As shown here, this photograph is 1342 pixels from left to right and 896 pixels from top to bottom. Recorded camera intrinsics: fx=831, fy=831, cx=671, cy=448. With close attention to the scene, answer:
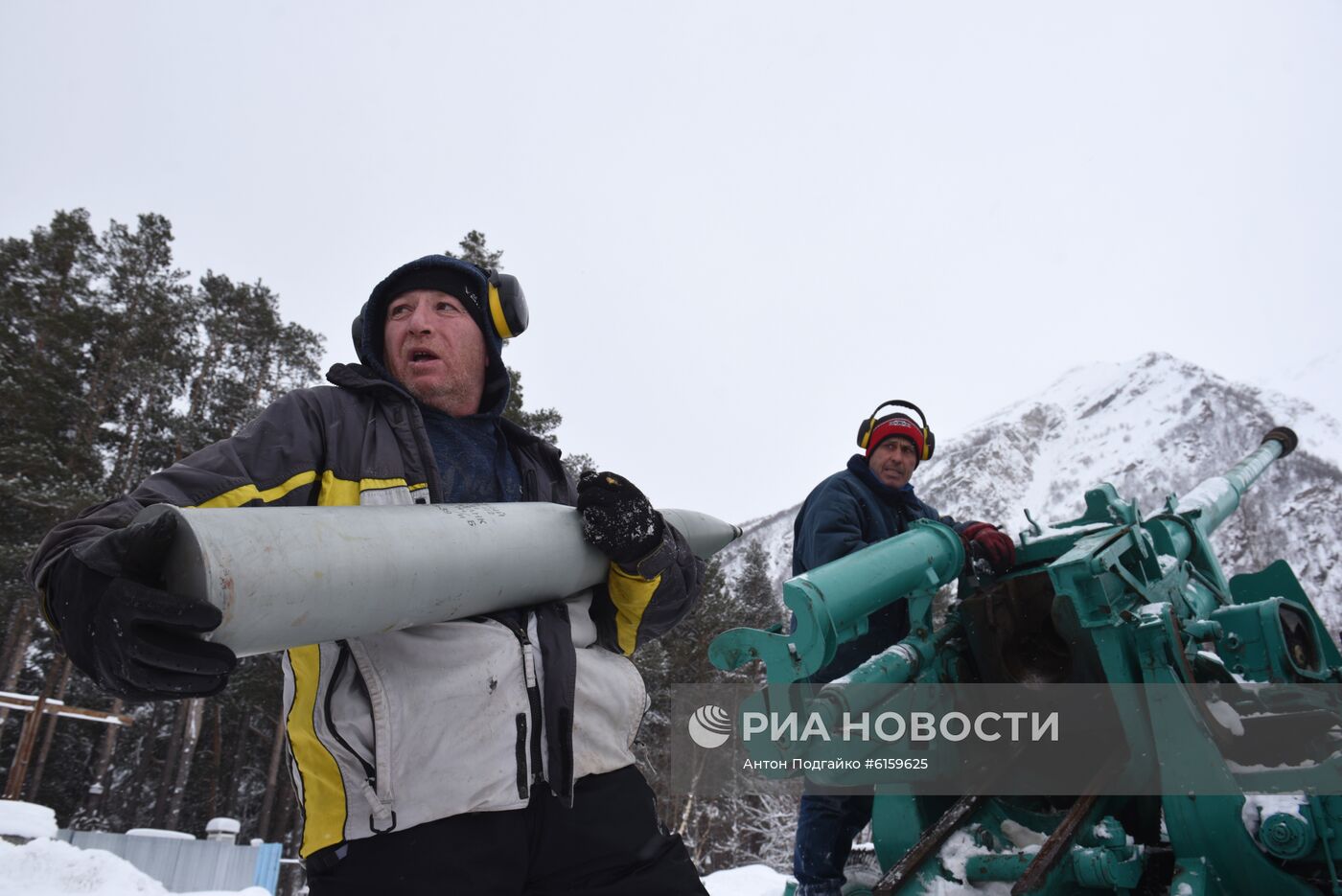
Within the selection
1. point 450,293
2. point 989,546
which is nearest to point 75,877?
point 450,293

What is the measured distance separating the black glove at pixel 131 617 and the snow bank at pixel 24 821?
1117 cm

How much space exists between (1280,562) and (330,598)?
625 centimetres

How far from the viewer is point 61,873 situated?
7.73 metres

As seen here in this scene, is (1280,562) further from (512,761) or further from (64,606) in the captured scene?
(64,606)

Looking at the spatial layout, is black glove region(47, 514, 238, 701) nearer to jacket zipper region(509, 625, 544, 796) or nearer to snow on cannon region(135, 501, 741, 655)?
snow on cannon region(135, 501, 741, 655)

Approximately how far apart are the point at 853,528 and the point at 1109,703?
4.81ft

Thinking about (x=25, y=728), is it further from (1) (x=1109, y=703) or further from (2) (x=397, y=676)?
(1) (x=1109, y=703)

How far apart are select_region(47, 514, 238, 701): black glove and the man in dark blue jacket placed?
325 centimetres

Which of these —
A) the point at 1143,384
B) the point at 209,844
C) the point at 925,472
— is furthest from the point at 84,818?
the point at 1143,384

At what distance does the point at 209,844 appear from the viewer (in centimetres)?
1320

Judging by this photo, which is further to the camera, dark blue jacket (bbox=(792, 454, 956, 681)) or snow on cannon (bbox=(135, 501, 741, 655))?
dark blue jacket (bbox=(792, 454, 956, 681))

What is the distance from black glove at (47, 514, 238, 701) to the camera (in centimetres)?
153

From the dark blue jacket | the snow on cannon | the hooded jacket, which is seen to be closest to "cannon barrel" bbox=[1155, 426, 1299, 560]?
the dark blue jacket

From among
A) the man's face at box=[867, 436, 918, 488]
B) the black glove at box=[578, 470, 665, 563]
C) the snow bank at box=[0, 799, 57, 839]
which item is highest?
the man's face at box=[867, 436, 918, 488]
